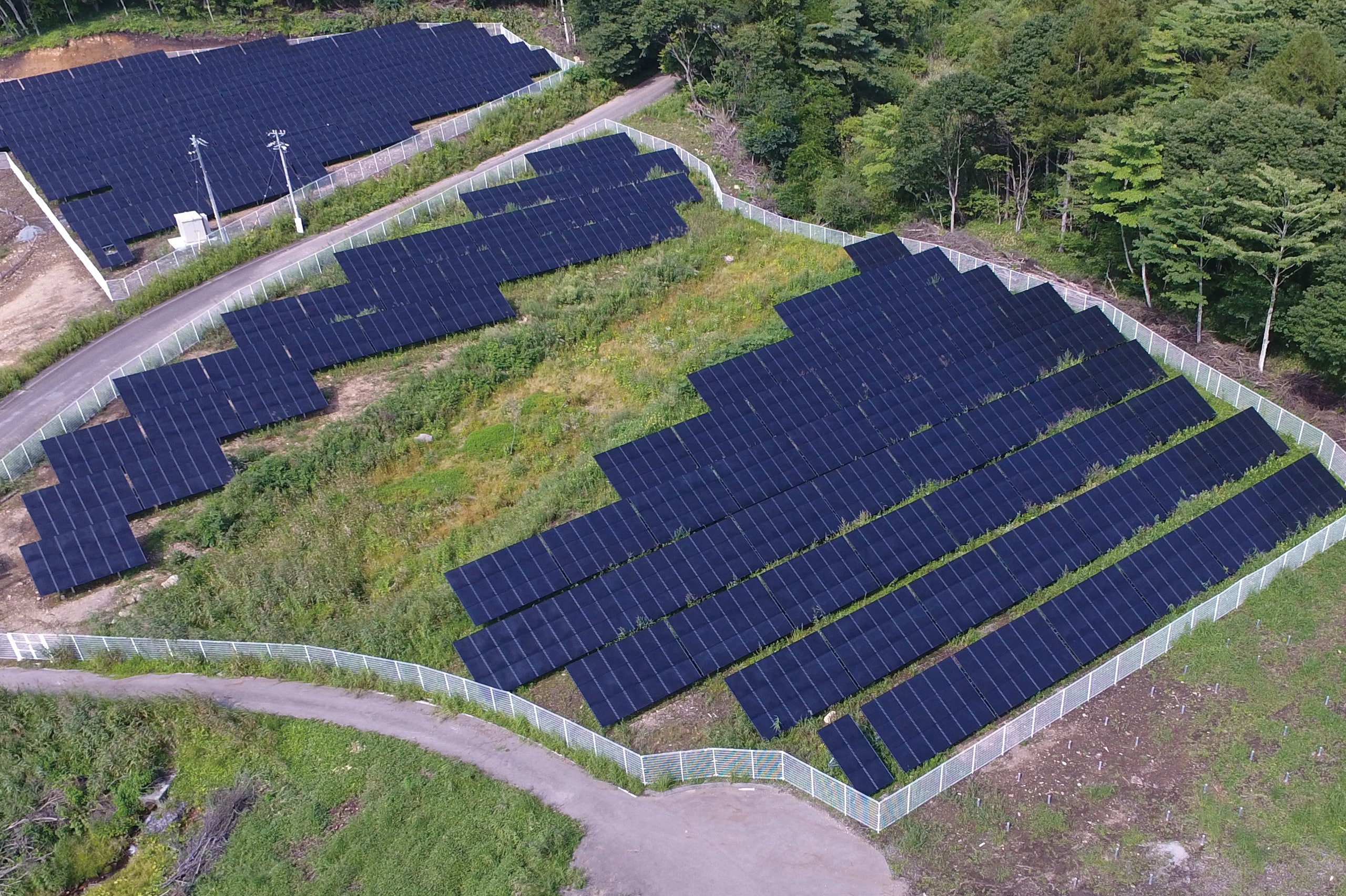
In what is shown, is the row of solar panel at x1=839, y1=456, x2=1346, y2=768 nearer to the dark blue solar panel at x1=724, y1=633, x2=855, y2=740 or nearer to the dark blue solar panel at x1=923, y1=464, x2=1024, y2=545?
the dark blue solar panel at x1=724, y1=633, x2=855, y2=740

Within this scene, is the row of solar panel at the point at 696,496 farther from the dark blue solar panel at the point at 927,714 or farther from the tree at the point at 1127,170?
the dark blue solar panel at the point at 927,714

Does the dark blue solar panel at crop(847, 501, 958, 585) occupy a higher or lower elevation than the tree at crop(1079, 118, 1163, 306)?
lower

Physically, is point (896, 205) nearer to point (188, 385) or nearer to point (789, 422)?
point (789, 422)

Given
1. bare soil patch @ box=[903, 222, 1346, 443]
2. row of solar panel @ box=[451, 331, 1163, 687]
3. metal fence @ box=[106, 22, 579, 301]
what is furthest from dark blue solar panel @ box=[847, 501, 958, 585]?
metal fence @ box=[106, 22, 579, 301]

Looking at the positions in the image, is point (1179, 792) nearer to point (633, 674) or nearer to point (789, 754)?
point (789, 754)

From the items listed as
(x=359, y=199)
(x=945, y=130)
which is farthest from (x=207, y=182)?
(x=945, y=130)

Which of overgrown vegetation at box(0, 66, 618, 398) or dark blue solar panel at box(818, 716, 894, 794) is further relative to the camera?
overgrown vegetation at box(0, 66, 618, 398)

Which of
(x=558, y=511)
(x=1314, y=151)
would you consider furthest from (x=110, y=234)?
(x=1314, y=151)
